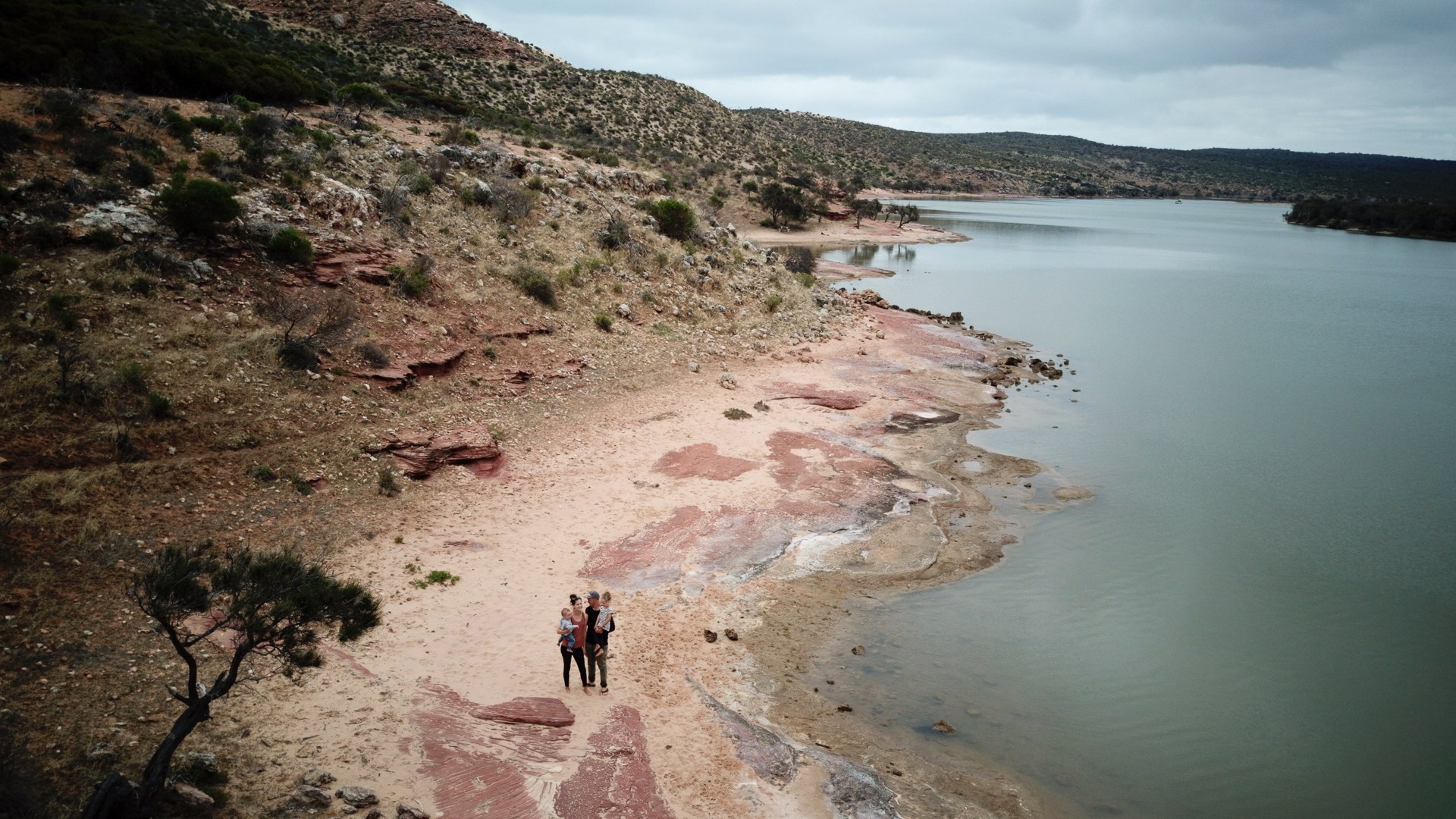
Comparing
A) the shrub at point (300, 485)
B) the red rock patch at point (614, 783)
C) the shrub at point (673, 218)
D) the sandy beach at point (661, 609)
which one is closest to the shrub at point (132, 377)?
the shrub at point (300, 485)

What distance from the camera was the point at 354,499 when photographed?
47.7 ft

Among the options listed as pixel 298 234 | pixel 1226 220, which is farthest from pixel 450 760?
pixel 1226 220

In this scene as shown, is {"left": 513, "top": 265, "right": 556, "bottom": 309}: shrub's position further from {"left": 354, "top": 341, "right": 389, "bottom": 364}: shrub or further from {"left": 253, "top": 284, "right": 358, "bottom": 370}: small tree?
{"left": 354, "top": 341, "right": 389, "bottom": 364}: shrub

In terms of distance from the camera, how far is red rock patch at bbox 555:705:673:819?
8492mm

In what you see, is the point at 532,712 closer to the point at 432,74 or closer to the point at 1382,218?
the point at 432,74

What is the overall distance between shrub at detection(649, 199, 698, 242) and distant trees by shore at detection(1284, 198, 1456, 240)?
355 feet

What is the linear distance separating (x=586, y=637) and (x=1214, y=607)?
12053mm

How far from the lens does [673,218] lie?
34.1 m

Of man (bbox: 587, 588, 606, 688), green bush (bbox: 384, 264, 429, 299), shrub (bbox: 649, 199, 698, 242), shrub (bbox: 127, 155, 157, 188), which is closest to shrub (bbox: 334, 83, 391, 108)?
shrub (bbox: 649, 199, 698, 242)

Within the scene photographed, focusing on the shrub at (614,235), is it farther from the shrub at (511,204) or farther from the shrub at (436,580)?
the shrub at (436,580)

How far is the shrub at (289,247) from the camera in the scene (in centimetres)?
1966

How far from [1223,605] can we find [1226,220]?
13323 centimetres

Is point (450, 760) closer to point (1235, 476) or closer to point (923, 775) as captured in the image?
point (923, 775)

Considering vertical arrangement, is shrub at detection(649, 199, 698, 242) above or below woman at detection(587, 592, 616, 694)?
above
